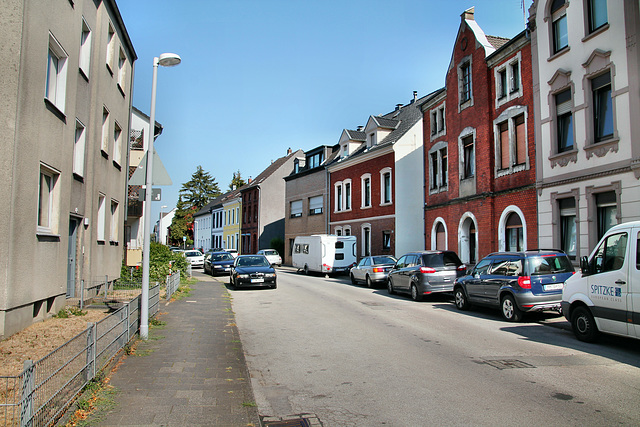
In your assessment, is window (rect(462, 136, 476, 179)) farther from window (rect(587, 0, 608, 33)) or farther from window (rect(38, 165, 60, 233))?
window (rect(38, 165, 60, 233))

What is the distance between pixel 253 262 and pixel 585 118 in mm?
14124

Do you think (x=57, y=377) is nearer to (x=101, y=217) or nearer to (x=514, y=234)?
(x=101, y=217)

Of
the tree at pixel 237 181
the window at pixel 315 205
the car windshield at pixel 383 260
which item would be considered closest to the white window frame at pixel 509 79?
the car windshield at pixel 383 260

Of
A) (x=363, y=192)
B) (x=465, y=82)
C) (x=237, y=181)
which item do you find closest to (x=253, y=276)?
(x=465, y=82)

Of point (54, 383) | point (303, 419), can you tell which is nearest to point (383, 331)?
point (303, 419)

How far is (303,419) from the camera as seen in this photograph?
4973mm

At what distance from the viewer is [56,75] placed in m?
11.0

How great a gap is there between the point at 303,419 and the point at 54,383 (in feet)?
7.85

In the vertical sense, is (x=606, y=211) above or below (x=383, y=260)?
above

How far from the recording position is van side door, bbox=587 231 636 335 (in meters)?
7.91

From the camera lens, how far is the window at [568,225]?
15352mm

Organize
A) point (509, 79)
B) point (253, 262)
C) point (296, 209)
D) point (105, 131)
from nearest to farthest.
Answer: point (105, 131), point (509, 79), point (253, 262), point (296, 209)

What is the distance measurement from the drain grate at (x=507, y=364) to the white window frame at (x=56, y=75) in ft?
33.0

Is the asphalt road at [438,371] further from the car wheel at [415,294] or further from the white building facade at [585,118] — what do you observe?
the white building facade at [585,118]
